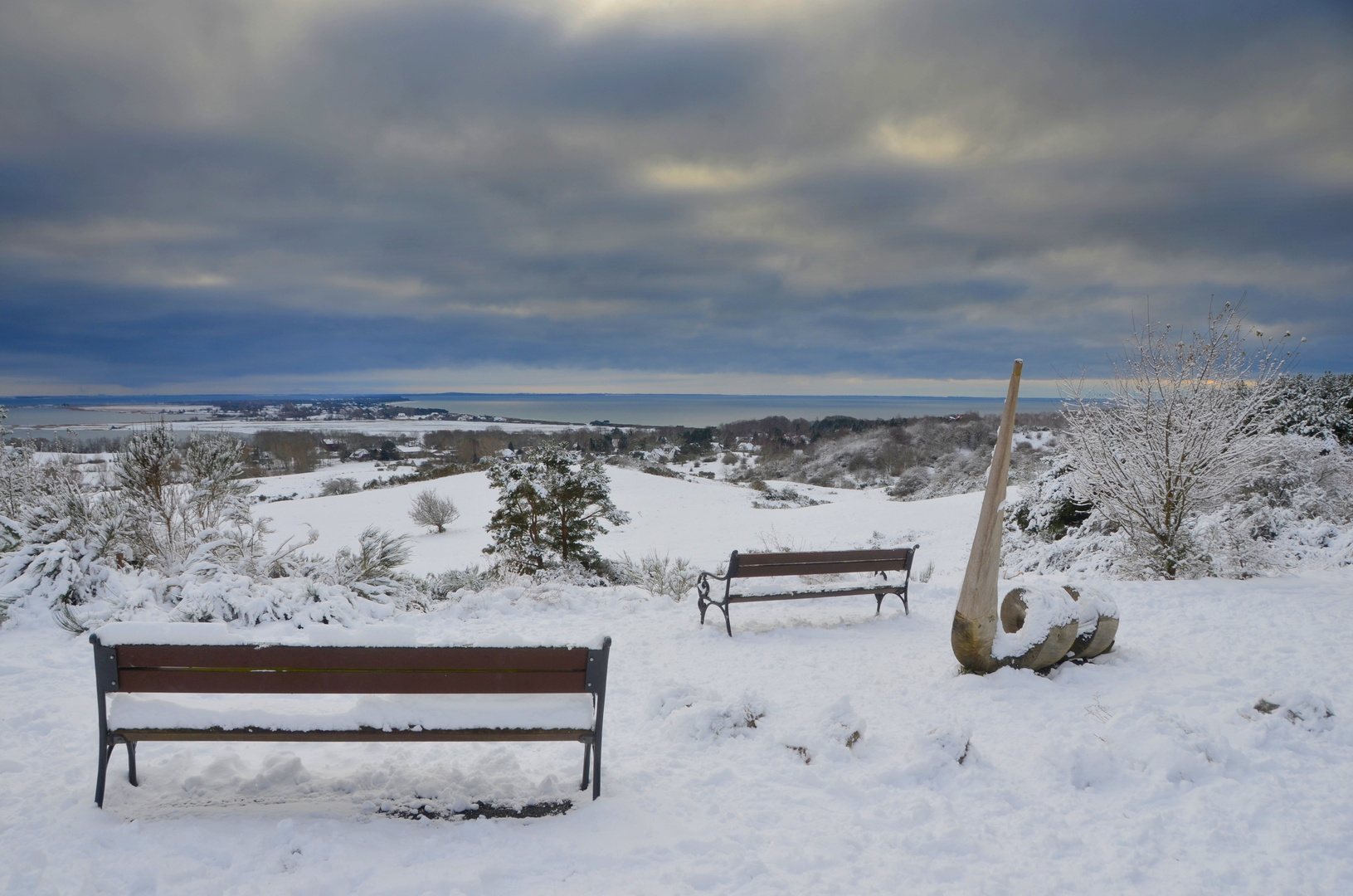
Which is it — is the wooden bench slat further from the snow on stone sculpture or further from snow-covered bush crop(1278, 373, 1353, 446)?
snow-covered bush crop(1278, 373, 1353, 446)

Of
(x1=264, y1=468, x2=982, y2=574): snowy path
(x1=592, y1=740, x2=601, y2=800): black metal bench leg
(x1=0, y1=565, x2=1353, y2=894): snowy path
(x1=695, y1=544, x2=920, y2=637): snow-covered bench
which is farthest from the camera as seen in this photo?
(x1=264, y1=468, x2=982, y2=574): snowy path

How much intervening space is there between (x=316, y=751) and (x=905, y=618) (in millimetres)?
6028

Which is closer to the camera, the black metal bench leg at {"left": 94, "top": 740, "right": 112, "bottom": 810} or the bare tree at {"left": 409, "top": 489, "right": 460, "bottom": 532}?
the black metal bench leg at {"left": 94, "top": 740, "right": 112, "bottom": 810}

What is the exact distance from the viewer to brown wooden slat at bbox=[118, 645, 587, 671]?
311 cm

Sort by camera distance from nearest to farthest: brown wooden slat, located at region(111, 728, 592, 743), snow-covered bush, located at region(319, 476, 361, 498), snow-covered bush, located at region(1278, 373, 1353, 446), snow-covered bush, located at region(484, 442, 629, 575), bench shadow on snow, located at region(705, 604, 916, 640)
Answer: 1. brown wooden slat, located at region(111, 728, 592, 743)
2. bench shadow on snow, located at region(705, 604, 916, 640)
3. snow-covered bush, located at region(1278, 373, 1353, 446)
4. snow-covered bush, located at region(484, 442, 629, 575)
5. snow-covered bush, located at region(319, 476, 361, 498)

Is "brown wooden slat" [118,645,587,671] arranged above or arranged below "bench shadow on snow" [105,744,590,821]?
above

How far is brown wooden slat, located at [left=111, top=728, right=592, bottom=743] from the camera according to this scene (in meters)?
3.06

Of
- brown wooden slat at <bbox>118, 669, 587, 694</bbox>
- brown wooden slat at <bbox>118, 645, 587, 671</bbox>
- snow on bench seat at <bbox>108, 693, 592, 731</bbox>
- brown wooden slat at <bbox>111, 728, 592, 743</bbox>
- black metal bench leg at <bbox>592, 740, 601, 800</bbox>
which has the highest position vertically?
brown wooden slat at <bbox>118, 645, 587, 671</bbox>

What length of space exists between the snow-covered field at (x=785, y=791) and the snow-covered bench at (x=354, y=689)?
0.76ft

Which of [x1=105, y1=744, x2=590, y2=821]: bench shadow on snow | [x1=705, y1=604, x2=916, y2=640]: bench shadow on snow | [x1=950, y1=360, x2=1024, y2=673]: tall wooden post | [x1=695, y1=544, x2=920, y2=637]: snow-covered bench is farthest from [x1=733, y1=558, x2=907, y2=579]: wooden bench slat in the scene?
[x1=105, y1=744, x2=590, y2=821]: bench shadow on snow

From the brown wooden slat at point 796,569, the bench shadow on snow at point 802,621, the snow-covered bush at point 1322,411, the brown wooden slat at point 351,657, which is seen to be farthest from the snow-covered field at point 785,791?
the snow-covered bush at point 1322,411

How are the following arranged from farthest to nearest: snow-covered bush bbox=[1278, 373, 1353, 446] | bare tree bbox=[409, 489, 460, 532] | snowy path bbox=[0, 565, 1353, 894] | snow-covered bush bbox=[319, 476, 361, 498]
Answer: snow-covered bush bbox=[319, 476, 361, 498], bare tree bbox=[409, 489, 460, 532], snow-covered bush bbox=[1278, 373, 1353, 446], snowy path bbox=[0, 565, 1353, 894]

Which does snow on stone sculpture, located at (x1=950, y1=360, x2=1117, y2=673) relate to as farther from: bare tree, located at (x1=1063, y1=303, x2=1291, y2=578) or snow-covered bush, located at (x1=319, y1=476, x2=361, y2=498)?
snow-covered bush, located at (x1=319, y1=476, x2=361, y2=498)

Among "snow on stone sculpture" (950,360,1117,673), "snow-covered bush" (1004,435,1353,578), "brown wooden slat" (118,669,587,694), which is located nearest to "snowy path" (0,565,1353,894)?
"snow on stone sculpture" (950,360,1117,673)
